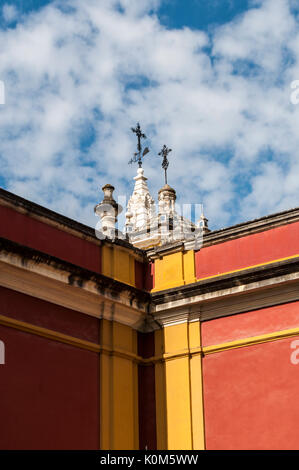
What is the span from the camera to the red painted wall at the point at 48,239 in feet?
39.8

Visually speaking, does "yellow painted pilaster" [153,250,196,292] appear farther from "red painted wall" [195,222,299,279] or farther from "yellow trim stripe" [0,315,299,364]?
"yellow trim stripe" [0,315,299,364]

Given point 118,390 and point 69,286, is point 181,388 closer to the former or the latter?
point 118,390

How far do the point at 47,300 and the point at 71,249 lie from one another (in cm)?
124

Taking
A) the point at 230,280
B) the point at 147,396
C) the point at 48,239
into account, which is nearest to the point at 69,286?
the point at 48,239

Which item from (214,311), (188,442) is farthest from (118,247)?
(188,442)

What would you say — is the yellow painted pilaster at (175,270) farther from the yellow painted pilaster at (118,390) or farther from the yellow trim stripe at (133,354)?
the yellow trim stripe at (133,354)

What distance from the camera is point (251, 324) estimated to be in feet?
41.8

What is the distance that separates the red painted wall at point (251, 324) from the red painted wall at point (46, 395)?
2098 mm

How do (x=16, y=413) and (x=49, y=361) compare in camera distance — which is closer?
(x=16, y=413)

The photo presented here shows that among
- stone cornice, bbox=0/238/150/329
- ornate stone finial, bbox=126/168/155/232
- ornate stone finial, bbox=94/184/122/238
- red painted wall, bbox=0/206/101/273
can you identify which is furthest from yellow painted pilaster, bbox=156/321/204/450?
ornate stone finial, bbox=126/168/155/232

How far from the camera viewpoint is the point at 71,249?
516 inches

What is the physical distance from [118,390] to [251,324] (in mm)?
2536

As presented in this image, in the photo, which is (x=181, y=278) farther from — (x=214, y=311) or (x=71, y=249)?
(x=71, y=249)

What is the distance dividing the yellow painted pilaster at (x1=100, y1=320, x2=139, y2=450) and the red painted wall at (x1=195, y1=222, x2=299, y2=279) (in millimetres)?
1853
